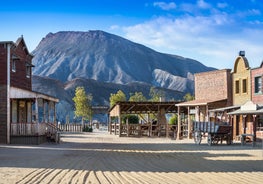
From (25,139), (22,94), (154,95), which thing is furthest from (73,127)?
(25,139)

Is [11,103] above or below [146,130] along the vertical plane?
above

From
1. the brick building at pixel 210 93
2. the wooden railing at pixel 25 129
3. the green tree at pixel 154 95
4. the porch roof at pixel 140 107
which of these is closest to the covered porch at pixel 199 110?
the brick building at pixel 210 93

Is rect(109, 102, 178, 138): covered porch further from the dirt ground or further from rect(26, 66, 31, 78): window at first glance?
the dirt ground

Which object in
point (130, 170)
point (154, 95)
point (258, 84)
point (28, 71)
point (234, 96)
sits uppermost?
point (28, 71)

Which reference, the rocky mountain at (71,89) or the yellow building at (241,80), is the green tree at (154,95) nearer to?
the rocky mountain at (71,89)

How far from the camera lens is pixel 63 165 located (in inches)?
635

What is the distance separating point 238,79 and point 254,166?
800 inches

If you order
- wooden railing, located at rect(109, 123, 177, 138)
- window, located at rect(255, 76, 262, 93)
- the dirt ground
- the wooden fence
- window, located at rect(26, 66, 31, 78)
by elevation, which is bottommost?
the wooden fence

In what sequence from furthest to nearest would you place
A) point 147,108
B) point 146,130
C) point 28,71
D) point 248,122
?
point 147,108, point 146,130, point 28,71, point 248,122

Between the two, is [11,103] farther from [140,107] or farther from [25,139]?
[140,107]

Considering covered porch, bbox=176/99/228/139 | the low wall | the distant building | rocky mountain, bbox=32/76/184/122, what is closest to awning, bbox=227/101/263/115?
the distant building

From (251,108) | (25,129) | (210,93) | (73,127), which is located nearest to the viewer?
(251,108)

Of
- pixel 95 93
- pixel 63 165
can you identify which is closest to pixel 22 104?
pixel 63 165

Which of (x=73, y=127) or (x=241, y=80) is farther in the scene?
(x=73, y=127)
